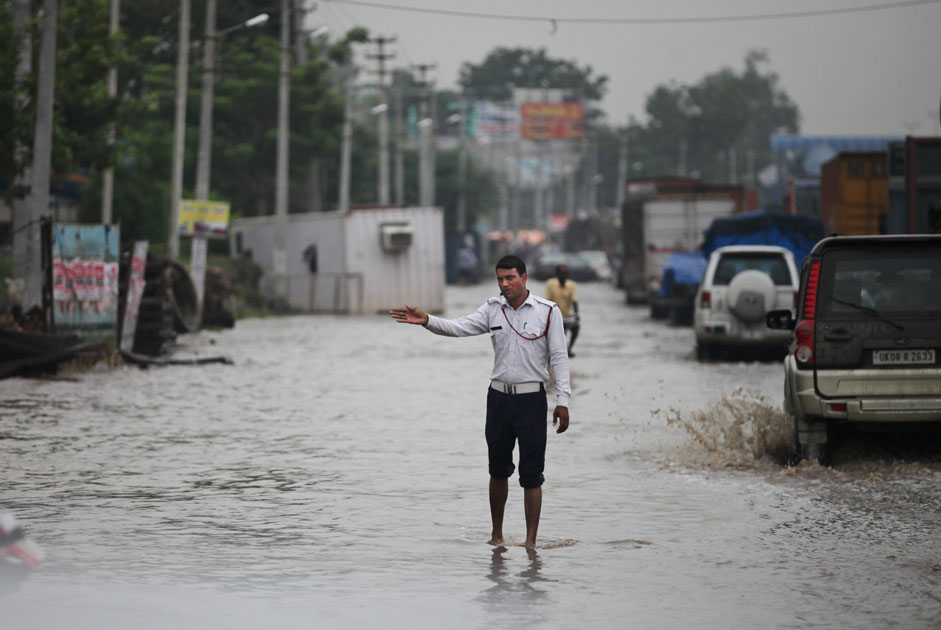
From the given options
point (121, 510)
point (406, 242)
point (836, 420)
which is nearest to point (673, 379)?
point (836, 420)

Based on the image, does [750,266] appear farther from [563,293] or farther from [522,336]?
[522,336]

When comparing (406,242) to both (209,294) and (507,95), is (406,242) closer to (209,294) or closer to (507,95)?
(209,294)

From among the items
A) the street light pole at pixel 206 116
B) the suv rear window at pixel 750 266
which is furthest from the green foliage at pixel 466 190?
the suv rear window at pixel 750 266

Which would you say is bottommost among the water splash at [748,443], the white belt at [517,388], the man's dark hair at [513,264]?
the water splash at [748,443]

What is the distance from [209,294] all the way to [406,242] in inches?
343

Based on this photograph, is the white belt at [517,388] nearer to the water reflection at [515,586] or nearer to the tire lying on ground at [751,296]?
the water reflection at [515,586]

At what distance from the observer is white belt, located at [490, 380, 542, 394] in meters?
9.17

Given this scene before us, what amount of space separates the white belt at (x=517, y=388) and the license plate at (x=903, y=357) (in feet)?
11.7

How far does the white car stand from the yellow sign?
14.5m

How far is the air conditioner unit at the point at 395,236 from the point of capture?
43531 millimetres

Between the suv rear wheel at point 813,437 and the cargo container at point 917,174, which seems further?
the cargo container at point 917,174

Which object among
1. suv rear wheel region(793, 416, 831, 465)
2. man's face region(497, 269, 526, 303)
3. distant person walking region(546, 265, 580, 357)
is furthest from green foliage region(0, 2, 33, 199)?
man's face region(497, 269, 526, 303)

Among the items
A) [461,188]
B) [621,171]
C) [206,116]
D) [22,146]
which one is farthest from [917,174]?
[621,171]

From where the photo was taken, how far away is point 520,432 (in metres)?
9.14
